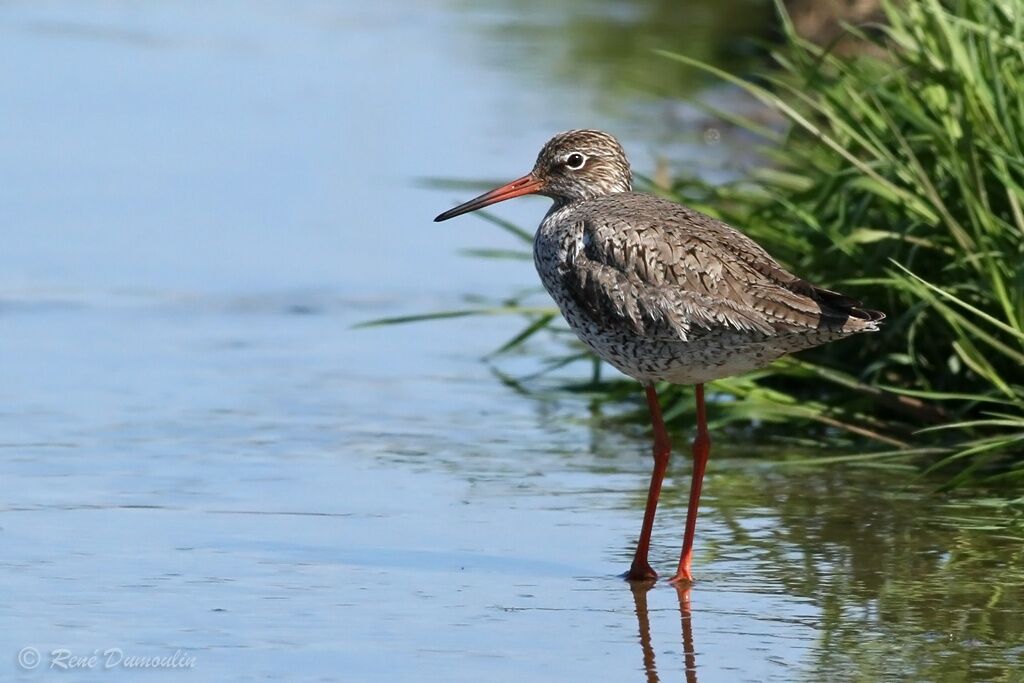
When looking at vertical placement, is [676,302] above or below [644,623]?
above

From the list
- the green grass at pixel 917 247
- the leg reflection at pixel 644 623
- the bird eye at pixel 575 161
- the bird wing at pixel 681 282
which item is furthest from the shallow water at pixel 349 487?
the bird eye at pixel 575 161

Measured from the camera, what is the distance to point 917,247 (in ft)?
25.0

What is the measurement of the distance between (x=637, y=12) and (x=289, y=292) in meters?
10.3

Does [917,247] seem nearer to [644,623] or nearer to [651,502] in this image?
[651,502]

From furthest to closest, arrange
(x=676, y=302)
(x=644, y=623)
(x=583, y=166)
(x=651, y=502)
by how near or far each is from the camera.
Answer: (x=583, y=166) < (x=651, y=502) < (x=676, y=302) < (x=644, y=623)

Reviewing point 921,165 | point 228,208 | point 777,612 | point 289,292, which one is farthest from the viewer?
point 228,208

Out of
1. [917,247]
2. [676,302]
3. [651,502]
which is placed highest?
[917,247]

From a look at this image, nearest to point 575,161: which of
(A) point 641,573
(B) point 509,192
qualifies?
(B) point 509,192

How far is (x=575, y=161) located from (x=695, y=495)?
1.31 m

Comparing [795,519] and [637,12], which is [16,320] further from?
[637,12]

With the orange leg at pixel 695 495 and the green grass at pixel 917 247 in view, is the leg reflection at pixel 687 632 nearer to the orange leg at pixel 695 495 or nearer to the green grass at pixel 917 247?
the orange leg at pixel 695 495

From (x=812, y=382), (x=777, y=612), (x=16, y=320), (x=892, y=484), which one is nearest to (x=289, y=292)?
(x=16, y=320)

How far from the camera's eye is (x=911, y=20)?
8.27 m

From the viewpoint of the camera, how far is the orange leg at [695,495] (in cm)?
623
